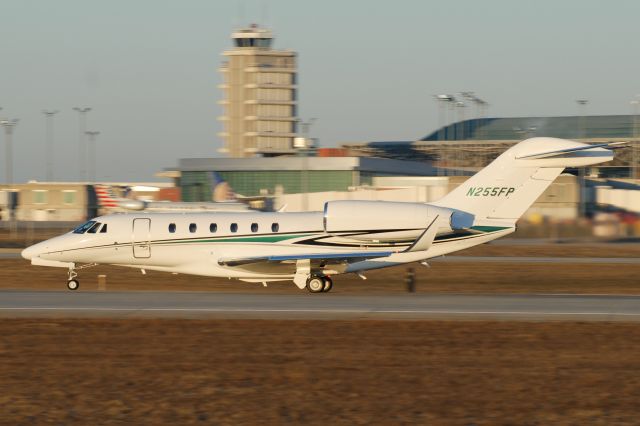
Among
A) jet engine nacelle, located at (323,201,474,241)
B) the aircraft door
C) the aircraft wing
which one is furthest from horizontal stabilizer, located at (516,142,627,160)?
the aircraft door

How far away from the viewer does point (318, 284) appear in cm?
2797

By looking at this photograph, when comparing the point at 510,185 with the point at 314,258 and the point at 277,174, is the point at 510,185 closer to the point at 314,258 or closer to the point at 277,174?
the point at 314,258

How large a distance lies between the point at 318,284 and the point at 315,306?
207 inches

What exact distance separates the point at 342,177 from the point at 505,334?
2879 inches

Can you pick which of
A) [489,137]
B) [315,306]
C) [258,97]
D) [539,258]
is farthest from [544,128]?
[315,306]

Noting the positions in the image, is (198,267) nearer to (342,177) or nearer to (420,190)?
(420,190)

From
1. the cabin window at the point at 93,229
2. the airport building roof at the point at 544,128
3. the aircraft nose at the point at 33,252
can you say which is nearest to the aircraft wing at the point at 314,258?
the cabin window at the point at 93,229

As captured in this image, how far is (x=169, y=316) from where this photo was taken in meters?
20.6

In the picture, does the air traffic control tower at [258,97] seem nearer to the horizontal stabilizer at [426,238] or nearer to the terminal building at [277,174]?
the terminal building at [277,174]

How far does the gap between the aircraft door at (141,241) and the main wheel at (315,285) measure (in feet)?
16.6

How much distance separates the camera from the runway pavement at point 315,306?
20922 millimetres

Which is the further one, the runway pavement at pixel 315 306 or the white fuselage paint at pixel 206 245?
the white fuselage paint at pixel 206 245

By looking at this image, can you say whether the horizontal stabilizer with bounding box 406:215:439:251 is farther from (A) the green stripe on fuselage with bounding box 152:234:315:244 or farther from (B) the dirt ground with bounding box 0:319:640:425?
(B) the dirt ground with bounding box 0:319:640:425

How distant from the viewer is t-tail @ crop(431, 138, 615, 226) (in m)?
27.8
